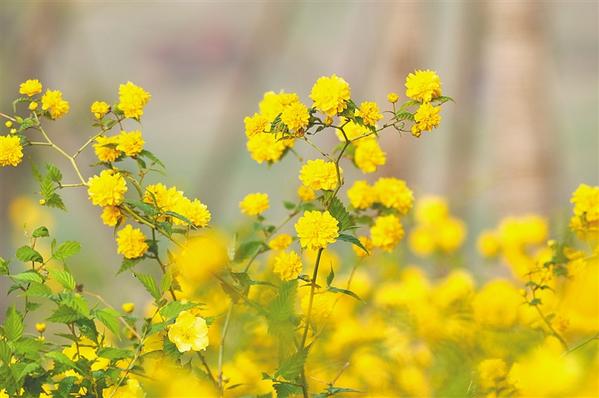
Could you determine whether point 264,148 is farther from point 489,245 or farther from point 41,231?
point 489,245

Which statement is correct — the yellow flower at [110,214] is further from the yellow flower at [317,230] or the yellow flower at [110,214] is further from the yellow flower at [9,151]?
the yellow flower at [317,230]

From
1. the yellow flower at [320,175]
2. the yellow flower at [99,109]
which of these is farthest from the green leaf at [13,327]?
the yellow flower at [320,175]

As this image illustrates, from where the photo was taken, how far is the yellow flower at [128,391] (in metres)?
1.39

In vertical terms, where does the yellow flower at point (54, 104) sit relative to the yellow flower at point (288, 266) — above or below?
above

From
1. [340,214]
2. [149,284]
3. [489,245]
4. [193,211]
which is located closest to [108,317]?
[149,284]

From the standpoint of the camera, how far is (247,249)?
158 centimetres

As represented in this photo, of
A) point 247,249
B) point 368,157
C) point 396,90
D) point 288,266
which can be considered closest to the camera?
point 288,266

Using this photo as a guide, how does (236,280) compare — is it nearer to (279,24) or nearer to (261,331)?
(261,331)

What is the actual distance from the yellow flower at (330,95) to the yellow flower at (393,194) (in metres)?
0.34

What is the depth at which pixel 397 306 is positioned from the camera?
2531mm

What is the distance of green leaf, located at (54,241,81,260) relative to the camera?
1398 millimetres

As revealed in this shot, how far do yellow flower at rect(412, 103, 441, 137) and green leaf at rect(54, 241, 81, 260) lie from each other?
1.56ft

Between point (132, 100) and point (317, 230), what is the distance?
1.17 feet

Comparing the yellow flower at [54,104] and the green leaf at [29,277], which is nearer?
the green leaf at [29,277]
